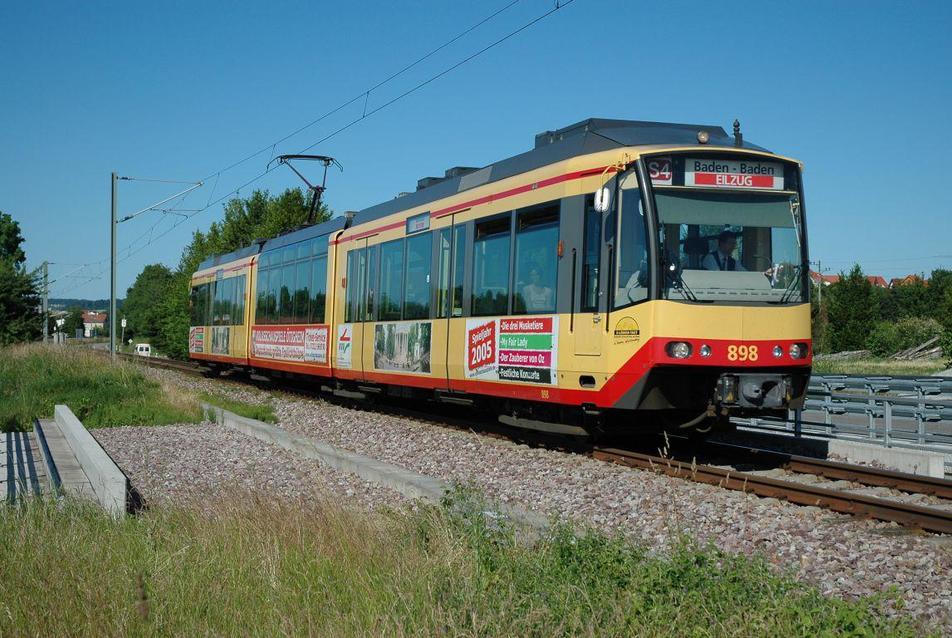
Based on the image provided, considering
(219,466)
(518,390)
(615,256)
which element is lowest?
(219,466)

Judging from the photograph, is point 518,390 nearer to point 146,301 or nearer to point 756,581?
point 756,581

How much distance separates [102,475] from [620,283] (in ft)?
17.7

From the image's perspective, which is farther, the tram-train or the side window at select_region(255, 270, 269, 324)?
the side window at select_region(255, 270, 269, 324)

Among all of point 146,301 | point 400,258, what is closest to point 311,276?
point 400,258

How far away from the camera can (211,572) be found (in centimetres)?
554

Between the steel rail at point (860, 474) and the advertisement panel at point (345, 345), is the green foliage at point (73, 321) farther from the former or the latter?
the steel rail at point (860, 474)

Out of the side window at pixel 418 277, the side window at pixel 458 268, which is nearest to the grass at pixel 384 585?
the side window at pixel 458 268

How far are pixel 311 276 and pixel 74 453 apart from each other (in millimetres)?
8831

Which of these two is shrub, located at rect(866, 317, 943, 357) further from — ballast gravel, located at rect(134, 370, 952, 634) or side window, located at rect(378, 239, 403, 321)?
ballast gravel, located at rect(134, 370, 952, 634)

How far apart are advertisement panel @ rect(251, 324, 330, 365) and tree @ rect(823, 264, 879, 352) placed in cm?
6408

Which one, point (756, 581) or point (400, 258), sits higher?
point (400, 258)

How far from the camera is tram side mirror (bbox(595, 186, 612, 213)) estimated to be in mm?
10570

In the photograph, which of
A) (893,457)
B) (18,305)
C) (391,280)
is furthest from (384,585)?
(18,305)

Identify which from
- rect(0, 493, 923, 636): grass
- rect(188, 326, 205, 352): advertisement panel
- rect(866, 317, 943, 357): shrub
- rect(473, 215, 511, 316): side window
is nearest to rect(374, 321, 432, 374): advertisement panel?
rect(473, 215, 511, 316): side window
